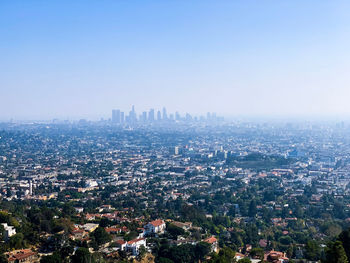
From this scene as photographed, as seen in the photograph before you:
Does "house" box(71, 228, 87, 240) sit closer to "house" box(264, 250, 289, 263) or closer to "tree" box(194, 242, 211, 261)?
"tree" box(194, 242, 211, 261)

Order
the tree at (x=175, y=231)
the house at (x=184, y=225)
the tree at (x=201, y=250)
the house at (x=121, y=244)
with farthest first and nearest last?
the house at (x=184, y=225), the tree at (x=175, y=231), the house at (x=121, y=244), the tree at (x=201, y=250)

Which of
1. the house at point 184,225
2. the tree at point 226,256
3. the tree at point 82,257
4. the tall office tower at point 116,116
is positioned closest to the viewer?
the tree at point 82,257

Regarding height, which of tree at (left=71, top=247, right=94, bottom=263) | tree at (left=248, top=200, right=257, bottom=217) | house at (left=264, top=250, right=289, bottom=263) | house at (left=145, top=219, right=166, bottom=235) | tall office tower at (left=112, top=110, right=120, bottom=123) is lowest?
tree at (left=248, top=200, right=257, bottom=217)

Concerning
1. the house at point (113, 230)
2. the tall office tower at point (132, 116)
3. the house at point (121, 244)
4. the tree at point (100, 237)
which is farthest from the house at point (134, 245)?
the tall office tower at point (132, 116)

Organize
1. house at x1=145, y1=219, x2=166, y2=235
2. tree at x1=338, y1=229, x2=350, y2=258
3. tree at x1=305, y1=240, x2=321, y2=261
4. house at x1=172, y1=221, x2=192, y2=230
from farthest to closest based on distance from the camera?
house at x1=172, y1=221, x2=192, y2=230
house at x1=145, y1=219, x2=166, y2=235
tree at x1=305, y1=240, x2=321, y2=261
tree at x1=338, y1=229, x2=350, y2=258

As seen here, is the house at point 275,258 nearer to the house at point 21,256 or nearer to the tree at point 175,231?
the tree at point 175,231

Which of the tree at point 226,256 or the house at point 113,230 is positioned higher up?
the tree at point 226,256

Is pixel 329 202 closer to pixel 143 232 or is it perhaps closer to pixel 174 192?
pixel 174 192

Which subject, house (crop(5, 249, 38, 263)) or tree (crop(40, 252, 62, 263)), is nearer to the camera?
tree (crop(40, 252, 62, 263))

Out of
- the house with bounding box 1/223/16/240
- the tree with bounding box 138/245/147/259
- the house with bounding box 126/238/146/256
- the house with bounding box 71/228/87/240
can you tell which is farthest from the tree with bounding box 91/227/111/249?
the house with bounding box 1/223/16/240

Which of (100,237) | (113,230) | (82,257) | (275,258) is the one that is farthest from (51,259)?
(275,258)
